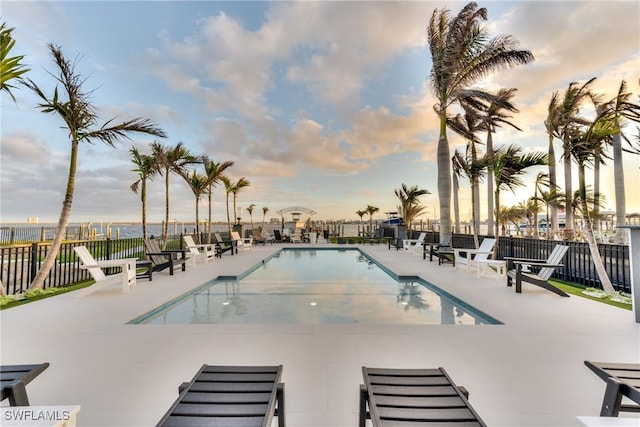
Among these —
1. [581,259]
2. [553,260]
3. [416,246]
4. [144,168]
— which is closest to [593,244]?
[553,260]

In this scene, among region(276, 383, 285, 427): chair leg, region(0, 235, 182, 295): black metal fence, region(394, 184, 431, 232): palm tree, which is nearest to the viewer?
region(276, 383, 285, 427): chair leg

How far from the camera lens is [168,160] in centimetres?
1078

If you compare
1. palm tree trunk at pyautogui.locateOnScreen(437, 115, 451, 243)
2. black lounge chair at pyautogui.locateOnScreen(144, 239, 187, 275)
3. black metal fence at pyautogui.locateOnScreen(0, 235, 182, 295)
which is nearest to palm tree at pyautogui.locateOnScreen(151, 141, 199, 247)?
black metal fence at pyautogui.locateOnScreen(0, 235, 182, 295)

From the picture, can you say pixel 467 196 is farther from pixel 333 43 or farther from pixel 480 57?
pixel 333 43

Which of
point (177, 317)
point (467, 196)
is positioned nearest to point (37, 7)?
point (177, 317)

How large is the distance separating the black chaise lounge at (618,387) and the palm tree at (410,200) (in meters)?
13.9

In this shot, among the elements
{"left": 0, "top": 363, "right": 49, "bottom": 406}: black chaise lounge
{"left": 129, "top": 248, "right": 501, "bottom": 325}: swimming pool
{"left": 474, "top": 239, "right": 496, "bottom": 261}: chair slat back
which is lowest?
{"left": 129, "top": 248, "right": 501, "bottom": 325}: swimming pool

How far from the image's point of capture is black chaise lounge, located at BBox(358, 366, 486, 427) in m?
1.42

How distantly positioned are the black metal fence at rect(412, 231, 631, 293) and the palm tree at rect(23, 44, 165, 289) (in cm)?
975

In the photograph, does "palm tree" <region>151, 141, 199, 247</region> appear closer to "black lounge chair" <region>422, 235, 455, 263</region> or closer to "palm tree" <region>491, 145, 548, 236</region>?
"black lounge chair" <region>422, 235, 455, 263</region>

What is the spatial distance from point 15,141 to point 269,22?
43.0 feet

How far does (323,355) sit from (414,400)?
1417mm

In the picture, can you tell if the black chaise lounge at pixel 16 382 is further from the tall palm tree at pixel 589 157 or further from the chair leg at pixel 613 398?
the tall palm tree at pixel 589 157

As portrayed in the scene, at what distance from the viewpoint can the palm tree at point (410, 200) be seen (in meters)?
15.3
